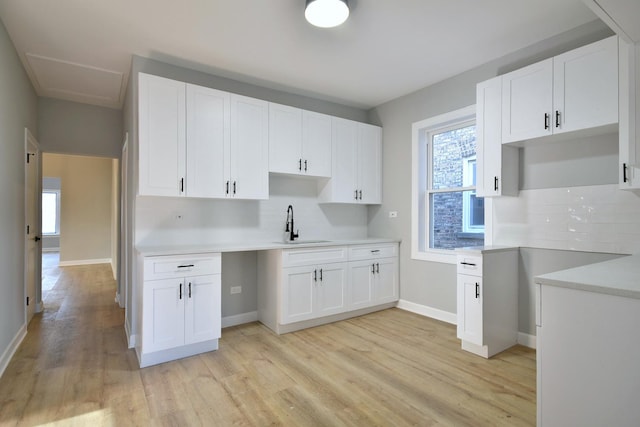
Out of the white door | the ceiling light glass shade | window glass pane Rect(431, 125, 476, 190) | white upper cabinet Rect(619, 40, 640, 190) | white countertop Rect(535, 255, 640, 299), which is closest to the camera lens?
white countertop Rect(535, 255, 640, 299)

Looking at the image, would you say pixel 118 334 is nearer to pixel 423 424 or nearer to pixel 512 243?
pixel 423 424

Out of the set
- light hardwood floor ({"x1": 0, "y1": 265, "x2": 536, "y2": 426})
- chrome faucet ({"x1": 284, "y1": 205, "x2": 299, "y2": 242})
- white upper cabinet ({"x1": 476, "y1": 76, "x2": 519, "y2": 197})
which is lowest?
light hardwood floor ({"x1": 0, "y1": 265, "x2": 536, "y2": 426})

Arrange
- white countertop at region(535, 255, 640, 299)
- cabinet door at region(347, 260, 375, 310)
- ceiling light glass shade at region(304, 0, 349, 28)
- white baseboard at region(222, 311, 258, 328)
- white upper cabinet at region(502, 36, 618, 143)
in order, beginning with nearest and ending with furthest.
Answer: white countertop at region(535, 255, 640, 299)
ceiling light glass shade at region(304, 0, 349, 28)
white upper cabinet at region(502, 36, 618, 143)
white baseboard at region(222, 311, 258, 328)
cabinet door at region(347, 260, 375, 310)

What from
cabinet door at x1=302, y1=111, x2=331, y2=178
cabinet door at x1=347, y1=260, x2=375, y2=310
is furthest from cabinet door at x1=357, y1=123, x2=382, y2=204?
cabinet door at x1=347, y1=260, x2=375, y2=310

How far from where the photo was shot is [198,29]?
2.77 meters

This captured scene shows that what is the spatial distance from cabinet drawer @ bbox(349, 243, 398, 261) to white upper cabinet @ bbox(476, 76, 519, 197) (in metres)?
1.43

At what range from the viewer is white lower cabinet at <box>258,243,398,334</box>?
3.46 m

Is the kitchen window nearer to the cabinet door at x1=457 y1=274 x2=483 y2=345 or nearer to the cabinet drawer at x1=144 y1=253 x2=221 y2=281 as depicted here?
the cabinet door at x1=457 y1=274 x2=483 y2=345

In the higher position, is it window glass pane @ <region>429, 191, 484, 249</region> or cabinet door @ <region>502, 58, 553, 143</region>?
cabinet door @ <region>502, 58, 553, 143</region>

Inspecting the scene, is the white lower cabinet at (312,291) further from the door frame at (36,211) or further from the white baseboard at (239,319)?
the door frame at (36,211)

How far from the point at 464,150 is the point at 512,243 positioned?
1214 mm

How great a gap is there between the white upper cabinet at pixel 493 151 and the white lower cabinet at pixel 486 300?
591mm

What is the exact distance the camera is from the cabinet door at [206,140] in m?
3.19

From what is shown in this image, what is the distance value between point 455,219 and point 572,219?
1.25 metres
